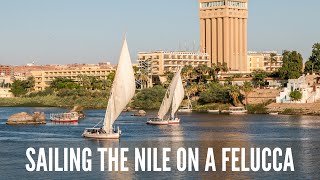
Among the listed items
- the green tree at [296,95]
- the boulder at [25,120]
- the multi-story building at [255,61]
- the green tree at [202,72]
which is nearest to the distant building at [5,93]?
the multi-story building at [255,61]

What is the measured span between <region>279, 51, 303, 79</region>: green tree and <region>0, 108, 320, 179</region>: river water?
99.9 ft

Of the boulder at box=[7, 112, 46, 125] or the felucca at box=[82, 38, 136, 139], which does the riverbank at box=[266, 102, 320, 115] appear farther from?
the felucca at box=[82, 38, 136, 139]

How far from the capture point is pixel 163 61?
147 m

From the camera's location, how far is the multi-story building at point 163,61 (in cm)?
14600

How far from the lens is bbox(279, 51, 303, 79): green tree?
116875 millimetres

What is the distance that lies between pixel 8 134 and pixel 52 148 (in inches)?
556

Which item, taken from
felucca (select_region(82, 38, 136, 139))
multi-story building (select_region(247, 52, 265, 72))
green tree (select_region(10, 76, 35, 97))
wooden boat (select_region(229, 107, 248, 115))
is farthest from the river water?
green tree (select_region(10, 76, 35, 97))

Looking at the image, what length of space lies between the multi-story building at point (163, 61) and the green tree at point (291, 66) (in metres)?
30.6

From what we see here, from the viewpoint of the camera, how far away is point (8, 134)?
214 feet

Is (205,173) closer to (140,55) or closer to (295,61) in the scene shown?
(295,61)

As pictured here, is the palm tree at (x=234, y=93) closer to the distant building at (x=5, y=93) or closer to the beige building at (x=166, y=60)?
the beige building at (x=166, y=60)

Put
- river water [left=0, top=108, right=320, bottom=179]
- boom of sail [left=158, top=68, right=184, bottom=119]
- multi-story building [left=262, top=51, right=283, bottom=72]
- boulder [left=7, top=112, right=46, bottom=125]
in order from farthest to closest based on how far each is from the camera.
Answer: multi-story building [left=262, top=51, right=283, bottom=72] < boulder [left=7, top=112, right=46, bottom=125] < boom of sail [left=158, top=68, right=184, bottom=119] < river water [left=0, top=108, right=320, bottom=179]

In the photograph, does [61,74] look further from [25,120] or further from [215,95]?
[25,120]

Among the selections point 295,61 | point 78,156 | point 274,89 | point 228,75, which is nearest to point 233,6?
point 228,75
